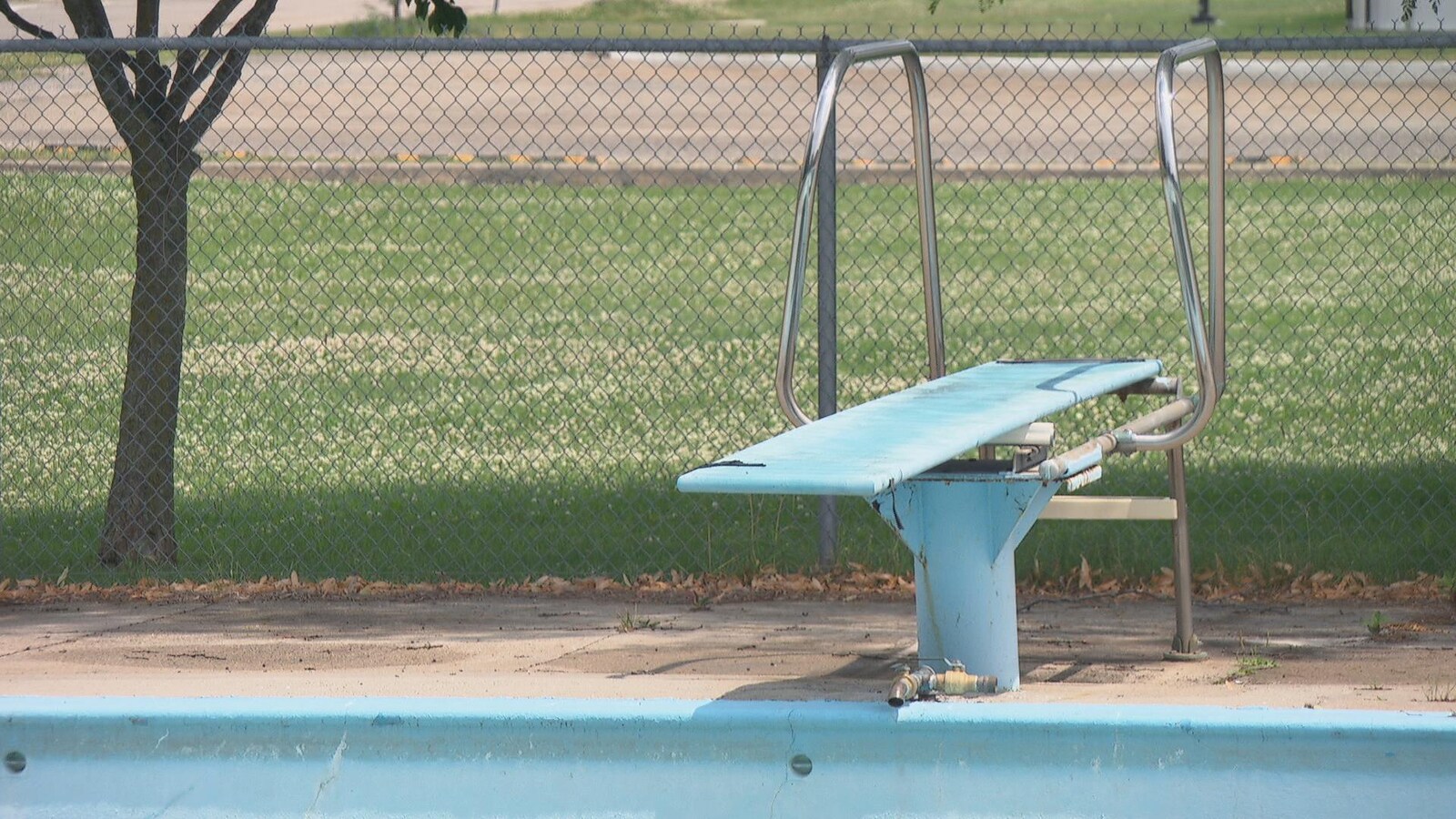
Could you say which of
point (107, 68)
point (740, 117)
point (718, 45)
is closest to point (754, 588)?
point (718, 45)

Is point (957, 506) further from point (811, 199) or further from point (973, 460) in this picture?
point (811, 199)

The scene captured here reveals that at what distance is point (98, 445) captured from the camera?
8.55 metres

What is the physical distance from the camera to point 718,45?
19.1 ft

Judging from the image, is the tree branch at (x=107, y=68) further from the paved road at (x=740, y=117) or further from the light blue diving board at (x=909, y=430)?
the paved road at (x=740, y=117)

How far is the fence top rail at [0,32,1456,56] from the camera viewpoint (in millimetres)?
5750

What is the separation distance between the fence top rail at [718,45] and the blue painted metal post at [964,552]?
205 cm

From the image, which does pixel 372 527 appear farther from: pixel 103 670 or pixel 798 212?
pixel 798 212

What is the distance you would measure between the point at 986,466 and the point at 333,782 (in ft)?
5.99

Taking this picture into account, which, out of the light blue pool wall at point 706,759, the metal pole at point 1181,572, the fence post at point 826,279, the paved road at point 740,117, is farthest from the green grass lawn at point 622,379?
the light blue pool wall at point 706,759

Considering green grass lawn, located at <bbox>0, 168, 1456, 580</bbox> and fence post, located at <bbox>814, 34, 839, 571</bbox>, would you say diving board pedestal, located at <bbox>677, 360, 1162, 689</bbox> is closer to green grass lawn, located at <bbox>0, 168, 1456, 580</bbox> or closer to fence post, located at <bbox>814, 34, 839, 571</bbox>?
fence post, located at <bbox>814, 34, 839, 571</bbox>

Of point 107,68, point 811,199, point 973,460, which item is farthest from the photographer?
point 107,68

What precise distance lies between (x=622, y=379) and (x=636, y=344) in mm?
910

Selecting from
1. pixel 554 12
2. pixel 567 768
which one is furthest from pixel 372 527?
pixel 554 12

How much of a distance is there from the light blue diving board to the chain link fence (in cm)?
132
